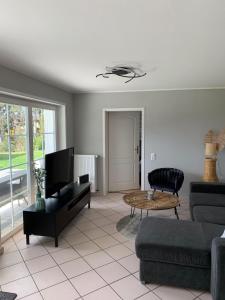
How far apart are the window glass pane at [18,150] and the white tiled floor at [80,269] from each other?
108 cm

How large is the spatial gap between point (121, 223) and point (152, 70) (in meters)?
2.39

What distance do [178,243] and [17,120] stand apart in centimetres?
273

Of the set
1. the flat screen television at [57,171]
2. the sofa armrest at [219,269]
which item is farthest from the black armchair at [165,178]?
the sofa armrest at [219,269]

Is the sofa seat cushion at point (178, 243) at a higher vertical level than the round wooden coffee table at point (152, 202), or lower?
lower

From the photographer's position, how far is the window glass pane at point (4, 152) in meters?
3.11

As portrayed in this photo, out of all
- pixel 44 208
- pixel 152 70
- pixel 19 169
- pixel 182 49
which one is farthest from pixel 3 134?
pixel 182 49

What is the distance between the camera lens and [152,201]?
3531 mm

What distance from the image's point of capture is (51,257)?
2.79 m

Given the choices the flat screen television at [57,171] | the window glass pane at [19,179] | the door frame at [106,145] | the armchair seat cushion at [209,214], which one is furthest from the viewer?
the door frame at [106,145]

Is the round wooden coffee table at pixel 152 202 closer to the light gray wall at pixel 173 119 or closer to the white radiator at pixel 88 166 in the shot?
Answer: the light gray wall at pixel 173 119

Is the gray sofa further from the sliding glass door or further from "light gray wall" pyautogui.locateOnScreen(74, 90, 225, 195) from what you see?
"light gray wall" pyautogui.locateOnScreen(74, 90, 225, 195)

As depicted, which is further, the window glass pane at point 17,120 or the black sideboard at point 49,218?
the window glass pane at point 17,120

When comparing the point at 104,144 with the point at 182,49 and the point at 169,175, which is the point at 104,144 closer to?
the point at 169,175

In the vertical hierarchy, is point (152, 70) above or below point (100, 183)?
above
